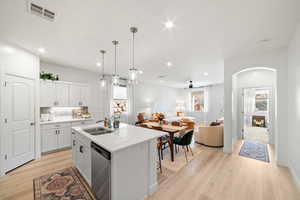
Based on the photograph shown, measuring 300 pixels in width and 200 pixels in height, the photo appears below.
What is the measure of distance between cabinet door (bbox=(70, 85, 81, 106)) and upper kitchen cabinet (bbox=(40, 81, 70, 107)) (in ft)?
0.39

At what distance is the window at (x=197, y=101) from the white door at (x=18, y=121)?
9.19 meters

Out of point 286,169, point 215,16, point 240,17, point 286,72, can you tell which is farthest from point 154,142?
point 286,72

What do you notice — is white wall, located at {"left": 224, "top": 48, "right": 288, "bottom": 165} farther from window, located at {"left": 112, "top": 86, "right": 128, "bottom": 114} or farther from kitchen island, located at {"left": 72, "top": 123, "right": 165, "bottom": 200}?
window, located at {"left": 112, "top": 86, "right": 128, "bottom": 114}

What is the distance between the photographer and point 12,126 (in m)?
2.66

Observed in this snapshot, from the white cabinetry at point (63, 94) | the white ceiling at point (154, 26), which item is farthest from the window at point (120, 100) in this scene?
the white ceiling at point (154, 26)

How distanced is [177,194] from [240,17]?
2959 millimetres

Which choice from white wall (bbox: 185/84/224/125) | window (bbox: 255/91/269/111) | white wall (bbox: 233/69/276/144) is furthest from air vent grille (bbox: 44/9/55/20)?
window (bbox: 255/91/269/111)

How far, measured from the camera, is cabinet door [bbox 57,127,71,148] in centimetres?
366

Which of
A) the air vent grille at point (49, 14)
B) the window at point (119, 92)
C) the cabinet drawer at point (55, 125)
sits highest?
the air vent grille at point (49, 14)

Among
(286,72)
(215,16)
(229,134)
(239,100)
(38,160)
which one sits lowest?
(38,160)

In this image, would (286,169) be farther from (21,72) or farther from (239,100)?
(21,72)

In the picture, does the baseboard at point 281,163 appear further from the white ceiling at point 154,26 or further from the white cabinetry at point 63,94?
the white cabinetry at point 63,94

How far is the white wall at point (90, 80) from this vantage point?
4141 millimetres

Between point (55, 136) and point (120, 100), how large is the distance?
3.22 meters
